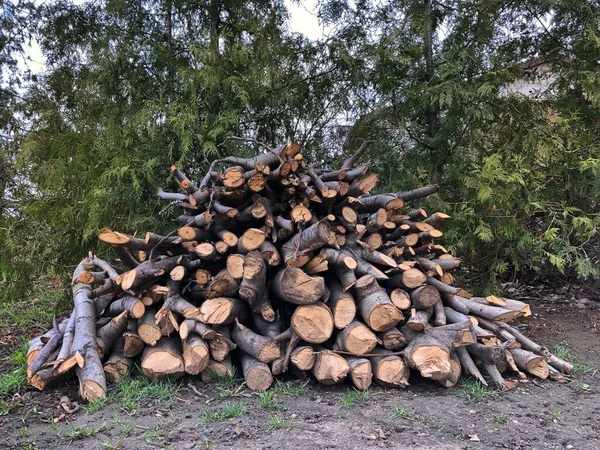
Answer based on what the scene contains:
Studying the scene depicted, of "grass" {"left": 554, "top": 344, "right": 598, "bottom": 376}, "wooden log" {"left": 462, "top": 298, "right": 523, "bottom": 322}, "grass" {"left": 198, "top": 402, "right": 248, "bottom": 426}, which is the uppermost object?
"wooden log" {"left": 462, "top": 298, "right": 523, "bottom": 322}

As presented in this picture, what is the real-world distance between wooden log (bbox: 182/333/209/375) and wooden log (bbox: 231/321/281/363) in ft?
0.88

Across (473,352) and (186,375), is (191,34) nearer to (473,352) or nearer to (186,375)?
(186,375)

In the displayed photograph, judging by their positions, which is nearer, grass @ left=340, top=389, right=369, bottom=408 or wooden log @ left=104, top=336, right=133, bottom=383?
grass @ left=340, top=389, right=369, bottom=408

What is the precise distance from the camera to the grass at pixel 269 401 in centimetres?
291

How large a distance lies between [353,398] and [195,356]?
3.53 ft

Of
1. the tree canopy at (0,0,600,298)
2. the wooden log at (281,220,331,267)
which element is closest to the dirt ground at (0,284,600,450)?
the wooden log at (281,220,331,267)

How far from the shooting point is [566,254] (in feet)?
15.4

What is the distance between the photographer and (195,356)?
3182 millimetres

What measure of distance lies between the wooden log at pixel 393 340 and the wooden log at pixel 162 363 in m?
1.39

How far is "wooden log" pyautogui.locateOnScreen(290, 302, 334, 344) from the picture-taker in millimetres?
3248

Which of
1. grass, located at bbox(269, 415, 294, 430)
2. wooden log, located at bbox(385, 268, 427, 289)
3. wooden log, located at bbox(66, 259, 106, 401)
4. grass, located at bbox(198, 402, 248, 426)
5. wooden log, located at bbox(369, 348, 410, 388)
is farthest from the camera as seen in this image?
wooden log, located at bbox(385, 268, 427, 289)

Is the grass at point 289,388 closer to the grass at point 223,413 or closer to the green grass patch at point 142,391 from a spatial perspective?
the grass at point 223,413

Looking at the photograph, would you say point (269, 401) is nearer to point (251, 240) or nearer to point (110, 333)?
point (251, 240)

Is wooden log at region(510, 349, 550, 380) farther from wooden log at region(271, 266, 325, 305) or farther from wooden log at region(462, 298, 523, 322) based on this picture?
wooden log at region(271, 266, 325, 305)
